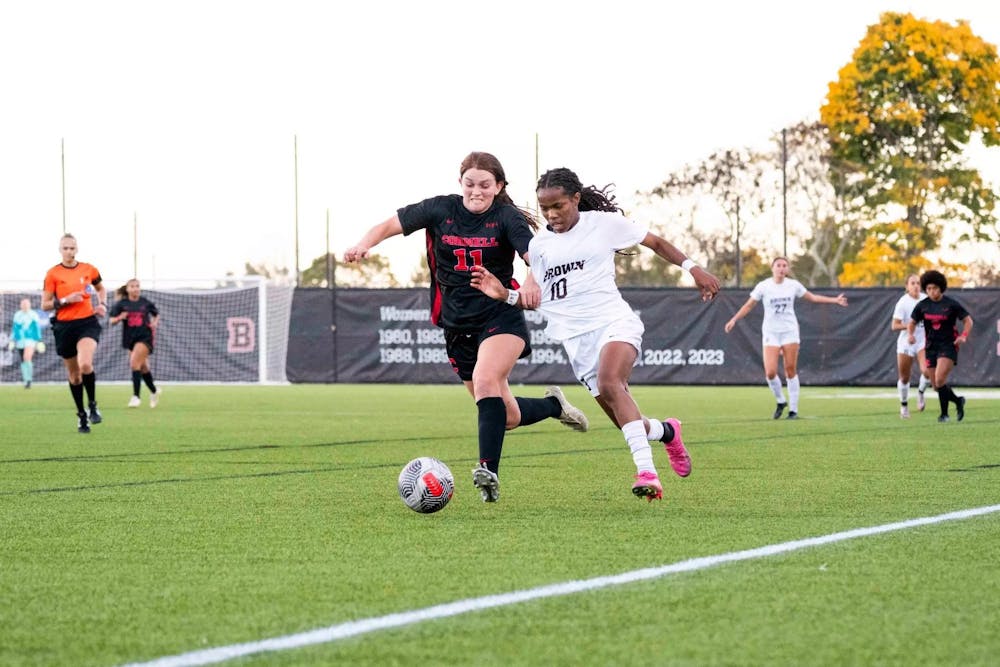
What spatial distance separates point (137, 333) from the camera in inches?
972

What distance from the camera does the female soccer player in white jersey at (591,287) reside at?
8477 mm

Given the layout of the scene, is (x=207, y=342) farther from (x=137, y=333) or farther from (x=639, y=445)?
(x=639, y=445)

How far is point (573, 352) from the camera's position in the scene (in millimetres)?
8703

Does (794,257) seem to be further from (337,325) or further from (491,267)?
(491,267)

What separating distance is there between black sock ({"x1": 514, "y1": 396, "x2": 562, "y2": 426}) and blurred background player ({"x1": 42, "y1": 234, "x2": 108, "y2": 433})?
6.95m

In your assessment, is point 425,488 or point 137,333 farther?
→ point 137,333

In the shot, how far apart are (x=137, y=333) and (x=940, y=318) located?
40.1 ft

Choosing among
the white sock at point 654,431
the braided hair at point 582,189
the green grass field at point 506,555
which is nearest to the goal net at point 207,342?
the green grass field at point 506,555

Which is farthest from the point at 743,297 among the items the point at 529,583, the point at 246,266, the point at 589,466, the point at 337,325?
the point at 529,583

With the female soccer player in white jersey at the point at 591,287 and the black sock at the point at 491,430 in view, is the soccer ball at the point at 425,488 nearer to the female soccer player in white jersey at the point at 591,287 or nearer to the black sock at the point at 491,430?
the black sock at the point at 491,430

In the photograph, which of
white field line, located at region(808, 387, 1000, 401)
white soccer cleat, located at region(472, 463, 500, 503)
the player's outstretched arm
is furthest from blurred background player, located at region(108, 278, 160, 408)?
white soccer cleat, located at region(472, 463, 500, 503)

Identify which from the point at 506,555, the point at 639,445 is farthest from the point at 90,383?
the point at 506,555

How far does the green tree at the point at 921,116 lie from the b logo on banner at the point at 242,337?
60.0 feet

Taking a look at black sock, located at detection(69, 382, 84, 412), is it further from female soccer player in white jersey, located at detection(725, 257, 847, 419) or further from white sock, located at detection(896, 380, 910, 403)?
white sock, located at detection(896, 380, 910, 403)
